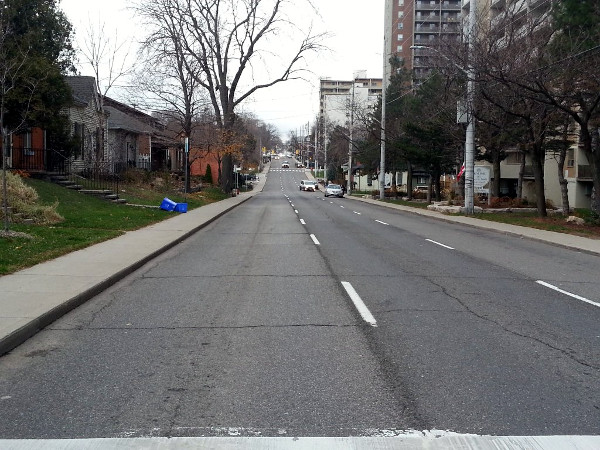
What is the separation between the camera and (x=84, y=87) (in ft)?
122

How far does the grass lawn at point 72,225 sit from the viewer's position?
12367mm

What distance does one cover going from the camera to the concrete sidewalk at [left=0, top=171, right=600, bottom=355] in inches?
294

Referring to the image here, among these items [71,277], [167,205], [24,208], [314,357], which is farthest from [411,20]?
[314,357]

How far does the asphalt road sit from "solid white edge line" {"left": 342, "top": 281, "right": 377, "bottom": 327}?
0.05m

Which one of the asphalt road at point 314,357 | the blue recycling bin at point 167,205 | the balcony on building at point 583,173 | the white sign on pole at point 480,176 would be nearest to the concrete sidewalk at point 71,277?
the asphalt road at point 314,357

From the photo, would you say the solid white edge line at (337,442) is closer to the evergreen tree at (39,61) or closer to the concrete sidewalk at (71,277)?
the concrete sidewalk at (71,277)

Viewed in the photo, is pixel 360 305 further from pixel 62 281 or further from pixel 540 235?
pixel 540 235

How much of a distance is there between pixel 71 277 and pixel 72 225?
27.1ft

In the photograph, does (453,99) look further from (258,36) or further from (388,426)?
(388,426)

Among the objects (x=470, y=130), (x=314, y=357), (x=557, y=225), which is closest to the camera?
(x=314, y=357)

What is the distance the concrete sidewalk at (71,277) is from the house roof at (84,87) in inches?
779

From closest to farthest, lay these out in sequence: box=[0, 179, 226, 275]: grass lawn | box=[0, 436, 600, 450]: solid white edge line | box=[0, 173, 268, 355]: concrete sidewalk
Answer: box=[0, 436, 600, 450]: solid white edge line → box=[0, 173, 268, 355]: concrete sidewalk → box=[0, 179, 226, 275]: grass lawn

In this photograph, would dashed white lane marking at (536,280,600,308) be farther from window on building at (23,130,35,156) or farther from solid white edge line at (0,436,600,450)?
window on building at (23,130,35,156)

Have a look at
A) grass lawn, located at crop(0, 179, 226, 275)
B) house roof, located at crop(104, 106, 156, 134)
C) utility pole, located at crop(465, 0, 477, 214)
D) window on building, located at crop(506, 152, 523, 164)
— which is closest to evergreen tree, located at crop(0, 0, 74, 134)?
grass lawn, located at crop(0, 179, 226, 275)
